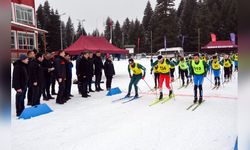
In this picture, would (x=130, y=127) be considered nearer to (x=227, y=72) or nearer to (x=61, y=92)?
(x=61, y=92)

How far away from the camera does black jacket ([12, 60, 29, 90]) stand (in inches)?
258

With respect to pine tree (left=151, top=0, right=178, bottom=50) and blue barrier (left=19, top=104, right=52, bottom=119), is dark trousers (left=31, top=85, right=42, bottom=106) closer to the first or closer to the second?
blue barrier (left=19, top=104, right=52, bottom=119)

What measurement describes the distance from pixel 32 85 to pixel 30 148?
3567mm

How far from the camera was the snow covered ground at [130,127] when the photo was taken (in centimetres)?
480

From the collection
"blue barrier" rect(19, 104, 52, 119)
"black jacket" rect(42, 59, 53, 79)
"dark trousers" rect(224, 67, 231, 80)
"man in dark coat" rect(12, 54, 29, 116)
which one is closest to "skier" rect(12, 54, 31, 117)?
"man in dark coat" rect(12, 54, 29, 116)

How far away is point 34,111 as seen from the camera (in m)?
7.13

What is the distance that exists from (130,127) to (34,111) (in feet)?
9.71

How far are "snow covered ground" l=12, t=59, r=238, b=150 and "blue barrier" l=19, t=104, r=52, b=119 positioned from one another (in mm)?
190

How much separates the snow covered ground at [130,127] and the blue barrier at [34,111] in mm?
190

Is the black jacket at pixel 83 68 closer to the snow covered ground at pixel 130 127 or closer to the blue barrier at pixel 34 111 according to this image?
the snow covered ground at pixel 130 127

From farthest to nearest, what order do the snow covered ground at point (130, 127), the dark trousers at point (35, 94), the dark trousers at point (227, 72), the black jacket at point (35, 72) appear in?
1. the dark trousers at point (227, 72)
2. the dark trousers at point (35, 94)
3. the black jacket at point (35, 72)
4. the snow covered ground at point (130, 127)

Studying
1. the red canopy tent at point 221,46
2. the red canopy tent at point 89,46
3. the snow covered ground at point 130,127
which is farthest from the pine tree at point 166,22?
the snow covered ground at point 130,127

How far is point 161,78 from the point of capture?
31.3 feet

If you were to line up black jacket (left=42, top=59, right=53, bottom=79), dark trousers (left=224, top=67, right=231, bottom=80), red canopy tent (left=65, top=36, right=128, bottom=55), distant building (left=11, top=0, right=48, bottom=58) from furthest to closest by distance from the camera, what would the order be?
distant building (left=11, top=0, right=48, bottom=58)
red canopy tent (left=65, top=36, right=128, bottom=55)
dark trousers (left=224, top=67, right=231, bottom=80)
black jacket (left=42, top=59, right=53, bottom=79)
